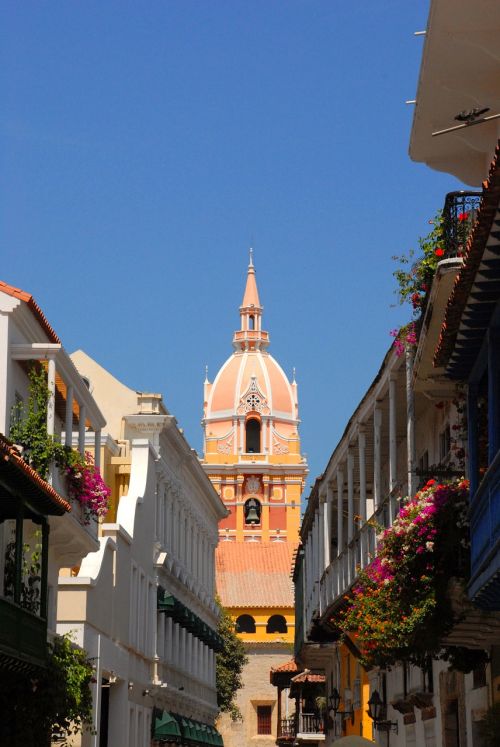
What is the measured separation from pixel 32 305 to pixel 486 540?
12313 mm

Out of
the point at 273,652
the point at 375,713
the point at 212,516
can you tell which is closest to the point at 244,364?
the point at 273,652

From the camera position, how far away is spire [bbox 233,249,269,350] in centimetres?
12338

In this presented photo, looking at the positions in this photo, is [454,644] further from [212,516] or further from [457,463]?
[212,516]

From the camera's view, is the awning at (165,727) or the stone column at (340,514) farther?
the awning at (165,727)

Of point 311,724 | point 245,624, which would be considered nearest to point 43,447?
point 311,724

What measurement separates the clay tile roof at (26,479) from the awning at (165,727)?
22625 mm

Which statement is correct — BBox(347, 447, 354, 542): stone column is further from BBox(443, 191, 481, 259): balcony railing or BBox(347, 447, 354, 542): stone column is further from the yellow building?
the yellow building

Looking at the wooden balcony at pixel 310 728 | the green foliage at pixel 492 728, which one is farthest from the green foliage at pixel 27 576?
the wooden balcony at pixel 310 728

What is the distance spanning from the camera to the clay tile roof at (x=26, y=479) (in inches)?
762

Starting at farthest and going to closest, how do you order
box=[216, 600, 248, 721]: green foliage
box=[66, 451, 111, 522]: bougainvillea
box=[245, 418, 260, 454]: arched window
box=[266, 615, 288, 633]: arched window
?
box=[245, 418, 260, 454]: arched window < box=[266, 615, 288, 633]: arched window < box=[216, 600, 248, 721]: green foliage < box=[66, 451, 111, 522]: bougainvillea

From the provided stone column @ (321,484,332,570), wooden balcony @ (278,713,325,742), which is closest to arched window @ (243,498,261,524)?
wooden balcony @ (278,713,325,742)

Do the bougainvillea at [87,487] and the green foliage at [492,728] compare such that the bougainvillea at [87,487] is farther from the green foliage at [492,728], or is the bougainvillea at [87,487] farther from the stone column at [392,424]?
the green foliage at [492,728]

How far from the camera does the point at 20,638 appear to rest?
70.3 ft

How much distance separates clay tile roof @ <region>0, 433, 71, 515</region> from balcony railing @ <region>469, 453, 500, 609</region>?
604 centimetres
